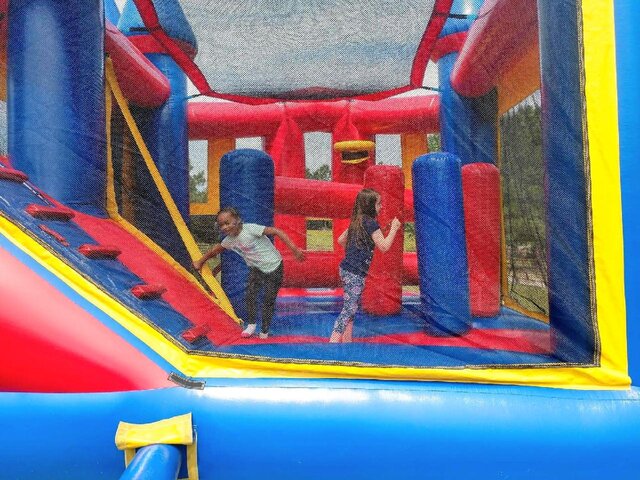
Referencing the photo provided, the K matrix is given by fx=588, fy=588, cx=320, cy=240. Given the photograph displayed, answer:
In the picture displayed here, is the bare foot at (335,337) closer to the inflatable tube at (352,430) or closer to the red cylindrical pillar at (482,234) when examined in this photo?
the inflatable tube at (352,430)

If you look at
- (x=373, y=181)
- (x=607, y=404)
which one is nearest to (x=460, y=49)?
(x=373, y=181)

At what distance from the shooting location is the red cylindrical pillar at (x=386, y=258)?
1638mm

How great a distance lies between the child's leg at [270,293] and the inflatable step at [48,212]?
58 cm

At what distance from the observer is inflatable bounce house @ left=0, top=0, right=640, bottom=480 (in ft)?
4.02

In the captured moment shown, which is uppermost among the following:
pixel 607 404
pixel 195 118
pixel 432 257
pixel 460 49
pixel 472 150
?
pixel 460 49

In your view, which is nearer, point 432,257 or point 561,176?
point 561,176

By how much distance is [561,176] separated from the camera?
50.6 inches

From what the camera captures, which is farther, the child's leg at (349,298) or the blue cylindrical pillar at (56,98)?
the blue cylindrical pillar at (56,98)

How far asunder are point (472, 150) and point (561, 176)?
12.4 inches

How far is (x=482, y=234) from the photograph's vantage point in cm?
155

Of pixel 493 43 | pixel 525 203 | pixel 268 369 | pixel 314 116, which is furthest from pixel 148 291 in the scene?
pixel 493 43

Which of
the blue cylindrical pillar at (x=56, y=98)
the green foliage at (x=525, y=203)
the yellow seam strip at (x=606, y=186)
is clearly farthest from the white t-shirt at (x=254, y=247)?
the yellow seam strip at (x=606, y=186)

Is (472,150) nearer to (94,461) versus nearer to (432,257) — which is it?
(432,257)

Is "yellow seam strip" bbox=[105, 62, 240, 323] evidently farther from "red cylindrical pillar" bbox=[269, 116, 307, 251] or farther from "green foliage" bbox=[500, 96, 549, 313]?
"green foliage" bbox=[500, 96, 549, 313]
